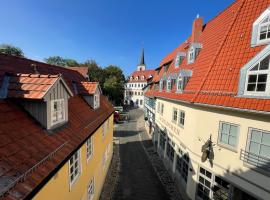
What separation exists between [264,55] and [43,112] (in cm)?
937

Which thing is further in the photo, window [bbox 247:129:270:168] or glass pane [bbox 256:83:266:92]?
glass pane [bbox 256:83:266:92]

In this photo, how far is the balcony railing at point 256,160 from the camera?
6711mm

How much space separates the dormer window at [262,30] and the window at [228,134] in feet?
14.6

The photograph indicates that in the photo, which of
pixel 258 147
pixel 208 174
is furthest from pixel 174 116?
pixel 258 147

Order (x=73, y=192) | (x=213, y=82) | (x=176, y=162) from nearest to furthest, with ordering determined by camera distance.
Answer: (x=73, y=192) → (x=213, y=82) → (x=176, y=162)

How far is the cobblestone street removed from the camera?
12.4 meters

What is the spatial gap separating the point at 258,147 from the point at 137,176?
10.8 m

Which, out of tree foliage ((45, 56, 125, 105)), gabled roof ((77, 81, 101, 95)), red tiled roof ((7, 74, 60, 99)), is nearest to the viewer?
red tiled roof ((7, 74, 60, 99))

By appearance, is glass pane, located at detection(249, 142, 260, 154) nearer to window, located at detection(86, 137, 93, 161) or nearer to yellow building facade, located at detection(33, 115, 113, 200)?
yellow building facade, located at detection(33, 115, 113, 200)

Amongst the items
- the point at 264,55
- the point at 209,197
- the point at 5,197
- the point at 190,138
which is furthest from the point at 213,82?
the point at 5,197

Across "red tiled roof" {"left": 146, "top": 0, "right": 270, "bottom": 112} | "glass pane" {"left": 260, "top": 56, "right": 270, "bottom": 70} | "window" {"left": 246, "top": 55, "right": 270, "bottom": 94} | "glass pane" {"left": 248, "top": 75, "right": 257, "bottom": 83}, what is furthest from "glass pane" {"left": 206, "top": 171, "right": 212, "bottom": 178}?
"glass pane" {"left": 260, "top": 56, "right": 270, "bottom": 70}

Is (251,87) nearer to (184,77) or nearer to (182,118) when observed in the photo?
(184,77)

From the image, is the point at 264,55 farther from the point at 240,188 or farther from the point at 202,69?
the point at 240,188

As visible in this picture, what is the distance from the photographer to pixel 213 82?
9.34 metres
